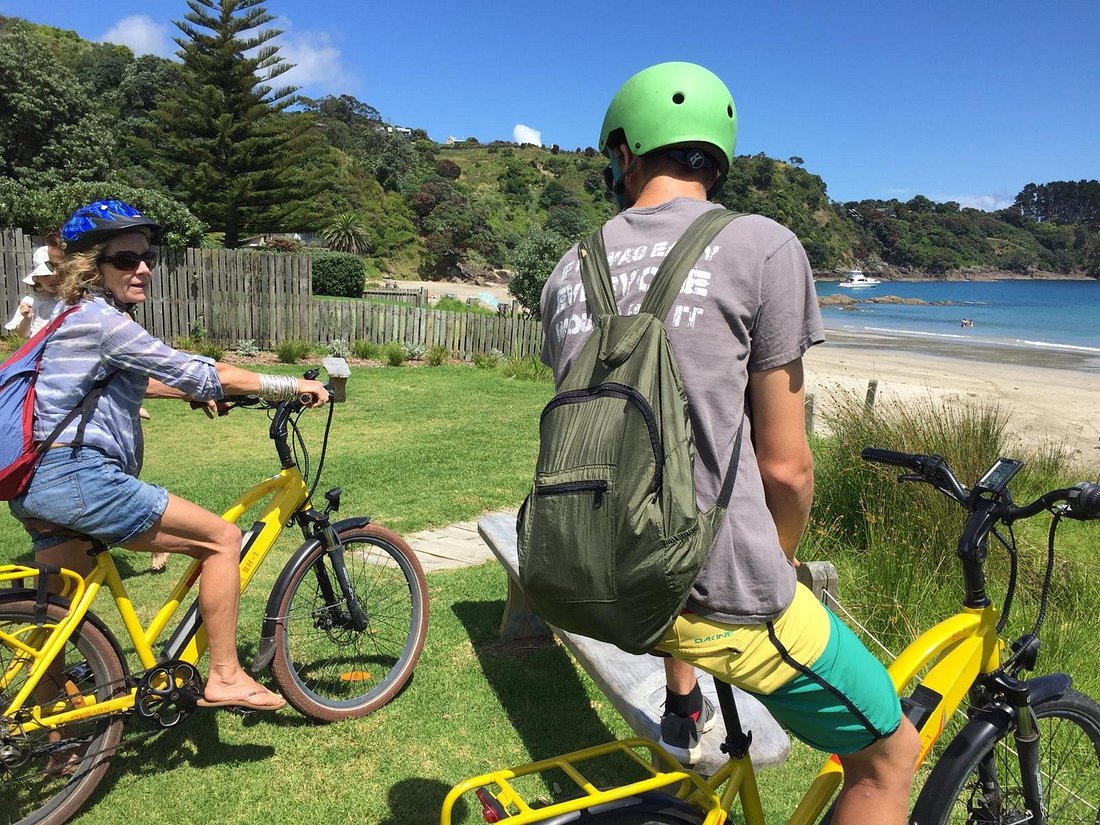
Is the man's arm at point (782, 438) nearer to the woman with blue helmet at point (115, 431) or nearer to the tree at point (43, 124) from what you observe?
the woman with blue helmet at point (115, 431)

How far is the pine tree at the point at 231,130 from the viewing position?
33.2 meters

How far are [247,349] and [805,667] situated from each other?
15395 mm

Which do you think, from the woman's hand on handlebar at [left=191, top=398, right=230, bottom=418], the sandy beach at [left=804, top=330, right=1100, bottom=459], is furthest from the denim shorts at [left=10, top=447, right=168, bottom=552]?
the sandy beach at [left=804, top=330, right=1100, bottom=459]

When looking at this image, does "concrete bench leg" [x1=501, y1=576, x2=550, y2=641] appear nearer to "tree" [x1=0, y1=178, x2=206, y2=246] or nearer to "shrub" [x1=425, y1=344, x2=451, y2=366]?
"shrub" [x1=425, y1=344, x2=451, y2=366]

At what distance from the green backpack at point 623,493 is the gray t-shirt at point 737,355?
3 centimetres

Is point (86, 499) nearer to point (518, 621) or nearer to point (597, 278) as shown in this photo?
point (597, 278)

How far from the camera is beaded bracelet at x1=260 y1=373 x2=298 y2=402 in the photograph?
309 centimetres

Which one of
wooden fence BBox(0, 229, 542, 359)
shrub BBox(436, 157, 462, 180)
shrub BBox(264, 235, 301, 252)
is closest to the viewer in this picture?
wooden fence BBox(0, 229, 542, 359)

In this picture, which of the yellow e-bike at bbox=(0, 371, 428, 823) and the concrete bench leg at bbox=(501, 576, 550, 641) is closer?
the yellow e-bike at bbox=(0, 371, 428, 823)

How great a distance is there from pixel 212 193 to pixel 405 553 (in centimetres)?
3576

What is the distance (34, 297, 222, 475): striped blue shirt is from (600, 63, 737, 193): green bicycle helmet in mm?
1738

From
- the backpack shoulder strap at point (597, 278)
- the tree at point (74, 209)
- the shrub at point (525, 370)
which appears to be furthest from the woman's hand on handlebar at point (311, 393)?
the tree at point (74, 209)

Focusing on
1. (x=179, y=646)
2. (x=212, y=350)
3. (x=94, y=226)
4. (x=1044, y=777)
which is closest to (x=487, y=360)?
(x=212, y=350)

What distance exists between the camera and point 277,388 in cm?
315
